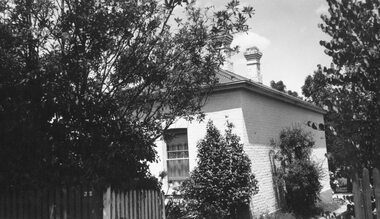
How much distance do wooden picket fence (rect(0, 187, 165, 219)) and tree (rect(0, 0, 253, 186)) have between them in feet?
0.67

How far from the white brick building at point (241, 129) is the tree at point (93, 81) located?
495 centimetres

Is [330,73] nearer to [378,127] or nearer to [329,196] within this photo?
[378,127]

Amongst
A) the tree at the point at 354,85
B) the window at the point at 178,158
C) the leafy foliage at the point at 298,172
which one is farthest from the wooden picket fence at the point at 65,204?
the leafy foliage at the point at 298,172

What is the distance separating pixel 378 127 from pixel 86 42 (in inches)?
164

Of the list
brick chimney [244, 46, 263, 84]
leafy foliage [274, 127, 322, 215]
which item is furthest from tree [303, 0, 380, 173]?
brick chimney [244, 46, 263, 84]

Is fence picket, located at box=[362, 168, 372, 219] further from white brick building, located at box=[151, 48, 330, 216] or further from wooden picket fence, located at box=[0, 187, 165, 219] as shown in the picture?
white brick building, located at box=[151, 48, 330, 216]

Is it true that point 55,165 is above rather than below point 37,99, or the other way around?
below

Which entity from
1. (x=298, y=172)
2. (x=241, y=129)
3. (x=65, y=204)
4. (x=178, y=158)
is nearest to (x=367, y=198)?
(x=65, y=204)

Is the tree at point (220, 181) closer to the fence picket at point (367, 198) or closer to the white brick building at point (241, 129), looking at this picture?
the white brick building at point (241, 129)

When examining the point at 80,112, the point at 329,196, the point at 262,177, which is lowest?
the point at 329,196

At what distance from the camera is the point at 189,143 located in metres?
13.2

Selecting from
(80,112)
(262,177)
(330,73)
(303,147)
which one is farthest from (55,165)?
(303,147)

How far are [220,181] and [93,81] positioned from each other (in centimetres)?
627

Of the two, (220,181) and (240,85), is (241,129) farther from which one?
(220,181)
